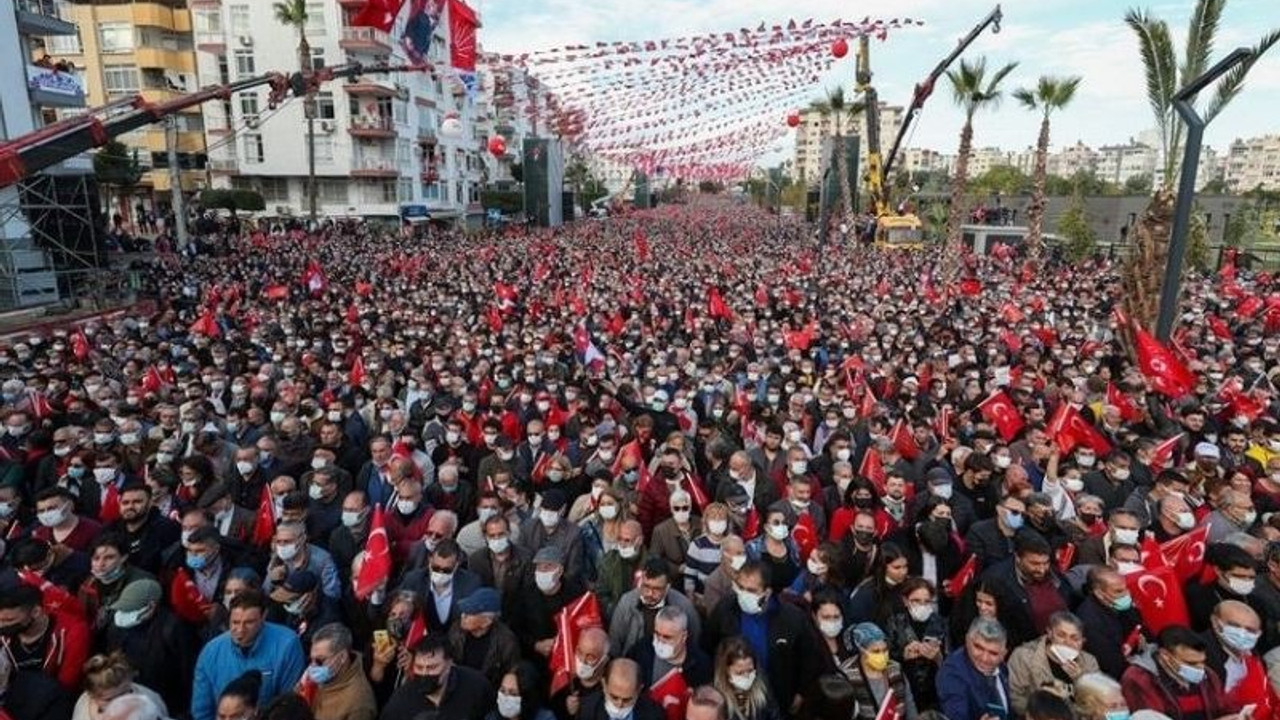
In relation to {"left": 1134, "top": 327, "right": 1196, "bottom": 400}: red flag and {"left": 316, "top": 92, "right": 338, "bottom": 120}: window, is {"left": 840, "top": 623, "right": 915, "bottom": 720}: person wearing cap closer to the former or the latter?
{"left": 1134, "top": 327, "right": 1196, "bottom": 400}: red flag

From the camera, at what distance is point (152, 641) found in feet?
13.6

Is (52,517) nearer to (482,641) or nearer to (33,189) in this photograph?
(482,641)

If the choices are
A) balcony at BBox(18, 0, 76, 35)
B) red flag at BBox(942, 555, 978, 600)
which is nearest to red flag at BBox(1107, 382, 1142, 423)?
A: red flag at BBox(942, 555, 978, 600)

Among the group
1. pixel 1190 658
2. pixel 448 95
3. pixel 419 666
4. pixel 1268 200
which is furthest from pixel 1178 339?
pixel 448 95

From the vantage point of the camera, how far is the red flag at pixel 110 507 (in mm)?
5961

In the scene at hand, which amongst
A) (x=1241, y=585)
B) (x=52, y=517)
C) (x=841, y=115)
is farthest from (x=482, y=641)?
(x=841, y=115)

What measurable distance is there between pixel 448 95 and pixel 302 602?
53.4 m

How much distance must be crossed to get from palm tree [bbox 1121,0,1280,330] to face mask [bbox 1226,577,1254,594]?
9152mm

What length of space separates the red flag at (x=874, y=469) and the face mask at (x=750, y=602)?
2413 millimetres

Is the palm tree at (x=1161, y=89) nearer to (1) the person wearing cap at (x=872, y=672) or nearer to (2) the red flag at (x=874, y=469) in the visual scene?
(2) the red flag at (x=874, y=469)

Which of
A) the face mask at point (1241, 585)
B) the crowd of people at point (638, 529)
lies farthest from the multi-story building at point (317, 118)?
the face mask at point (1241, 585)

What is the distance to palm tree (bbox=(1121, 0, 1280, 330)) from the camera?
471 inches

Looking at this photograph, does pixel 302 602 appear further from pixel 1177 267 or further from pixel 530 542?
pixel 1177 267

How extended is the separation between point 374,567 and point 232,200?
37992 mm
